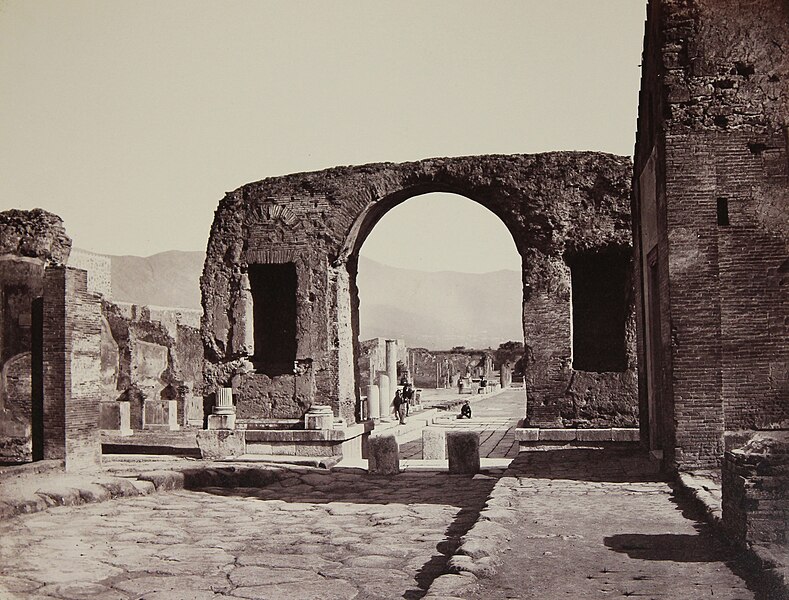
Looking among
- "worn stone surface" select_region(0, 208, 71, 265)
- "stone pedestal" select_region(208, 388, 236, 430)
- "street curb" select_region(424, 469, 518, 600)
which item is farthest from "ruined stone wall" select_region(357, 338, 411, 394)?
"street curb" select_region(424, 469, 518, 600)

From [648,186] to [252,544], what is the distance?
22.2 ft

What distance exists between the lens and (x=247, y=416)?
15.0 meters

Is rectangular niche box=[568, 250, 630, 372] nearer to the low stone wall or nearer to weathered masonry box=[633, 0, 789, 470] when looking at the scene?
weathered masonry box=[633, 0, 789, 470]

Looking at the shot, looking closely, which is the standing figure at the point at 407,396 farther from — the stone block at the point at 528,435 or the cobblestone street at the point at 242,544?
the cobblestone street at the point at 242,544

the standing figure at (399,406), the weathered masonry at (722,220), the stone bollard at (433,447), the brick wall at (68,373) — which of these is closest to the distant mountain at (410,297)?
the standing figure at (399,406)

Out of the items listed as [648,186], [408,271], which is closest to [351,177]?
[648,186]

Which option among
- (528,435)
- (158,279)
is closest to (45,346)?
(528,435)

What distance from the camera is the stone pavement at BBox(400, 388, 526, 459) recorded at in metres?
16.4

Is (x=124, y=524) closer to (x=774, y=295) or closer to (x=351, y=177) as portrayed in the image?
(x=774, y=295)

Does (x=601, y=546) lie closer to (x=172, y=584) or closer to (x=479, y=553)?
(x=479, y=553)

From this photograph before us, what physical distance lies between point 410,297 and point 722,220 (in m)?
157

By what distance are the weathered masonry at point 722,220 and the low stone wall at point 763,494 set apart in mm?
3075

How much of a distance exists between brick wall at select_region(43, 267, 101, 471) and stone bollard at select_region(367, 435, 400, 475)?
146 inches

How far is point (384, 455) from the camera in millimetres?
12172
